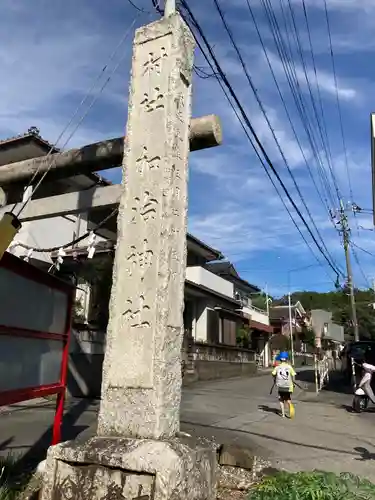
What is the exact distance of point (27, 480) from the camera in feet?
15.4

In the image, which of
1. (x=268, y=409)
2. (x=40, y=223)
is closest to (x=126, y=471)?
(x=268, y=409)

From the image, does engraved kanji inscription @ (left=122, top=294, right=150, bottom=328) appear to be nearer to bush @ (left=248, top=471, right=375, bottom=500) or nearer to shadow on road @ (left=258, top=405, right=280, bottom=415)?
bush @ (left=248, top=471, right=375, bottom=500)

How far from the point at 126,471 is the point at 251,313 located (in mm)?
35113

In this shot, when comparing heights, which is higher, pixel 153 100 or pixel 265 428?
pixel 153 100

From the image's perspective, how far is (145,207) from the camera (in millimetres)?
3900

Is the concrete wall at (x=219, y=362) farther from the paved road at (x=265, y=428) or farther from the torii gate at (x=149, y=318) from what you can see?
the torii gate at (x=149, y=318)

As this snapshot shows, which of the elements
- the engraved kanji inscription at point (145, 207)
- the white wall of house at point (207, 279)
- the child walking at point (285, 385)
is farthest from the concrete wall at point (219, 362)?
the engraved kanji inscription at point (145, 207)

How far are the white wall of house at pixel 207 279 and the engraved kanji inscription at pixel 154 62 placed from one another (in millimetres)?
20863

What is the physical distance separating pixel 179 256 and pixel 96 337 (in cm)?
1176

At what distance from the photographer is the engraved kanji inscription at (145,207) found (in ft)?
12.6

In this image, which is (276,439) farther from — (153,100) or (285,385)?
(153,100)

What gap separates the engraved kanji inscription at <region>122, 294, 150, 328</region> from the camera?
11.9ft

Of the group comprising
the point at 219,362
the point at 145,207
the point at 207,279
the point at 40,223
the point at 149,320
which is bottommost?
the point at 219,362

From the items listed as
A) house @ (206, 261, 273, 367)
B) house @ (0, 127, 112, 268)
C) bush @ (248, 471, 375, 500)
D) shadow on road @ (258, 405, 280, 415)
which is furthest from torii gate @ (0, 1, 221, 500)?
house @ (206, 261, 273, 367)
